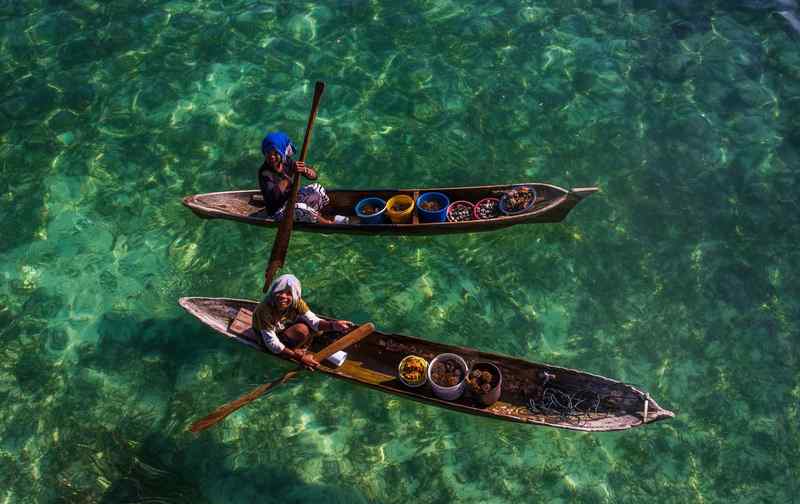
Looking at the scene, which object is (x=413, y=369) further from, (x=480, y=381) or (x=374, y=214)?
(x=374, y=214)

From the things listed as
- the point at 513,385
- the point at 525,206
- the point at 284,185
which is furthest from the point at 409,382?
the point at 284,185

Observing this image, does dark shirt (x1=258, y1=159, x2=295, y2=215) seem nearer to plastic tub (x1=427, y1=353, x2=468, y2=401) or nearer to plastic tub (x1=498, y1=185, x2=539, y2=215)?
plastic tub (x1=498, y1=185, x2=539, y2=215)

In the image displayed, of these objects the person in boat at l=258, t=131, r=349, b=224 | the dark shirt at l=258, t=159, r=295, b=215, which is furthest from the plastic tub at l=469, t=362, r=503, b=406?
the dark shirt at l=258, t=159, r=295, b=215

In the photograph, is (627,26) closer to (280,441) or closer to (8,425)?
(280,441)

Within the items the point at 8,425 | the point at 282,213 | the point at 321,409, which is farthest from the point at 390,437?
the point at 8,425

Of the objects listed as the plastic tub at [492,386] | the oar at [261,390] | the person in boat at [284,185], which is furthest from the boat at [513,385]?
the person in boat at [284,185]

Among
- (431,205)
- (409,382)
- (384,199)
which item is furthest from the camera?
(384,199)
